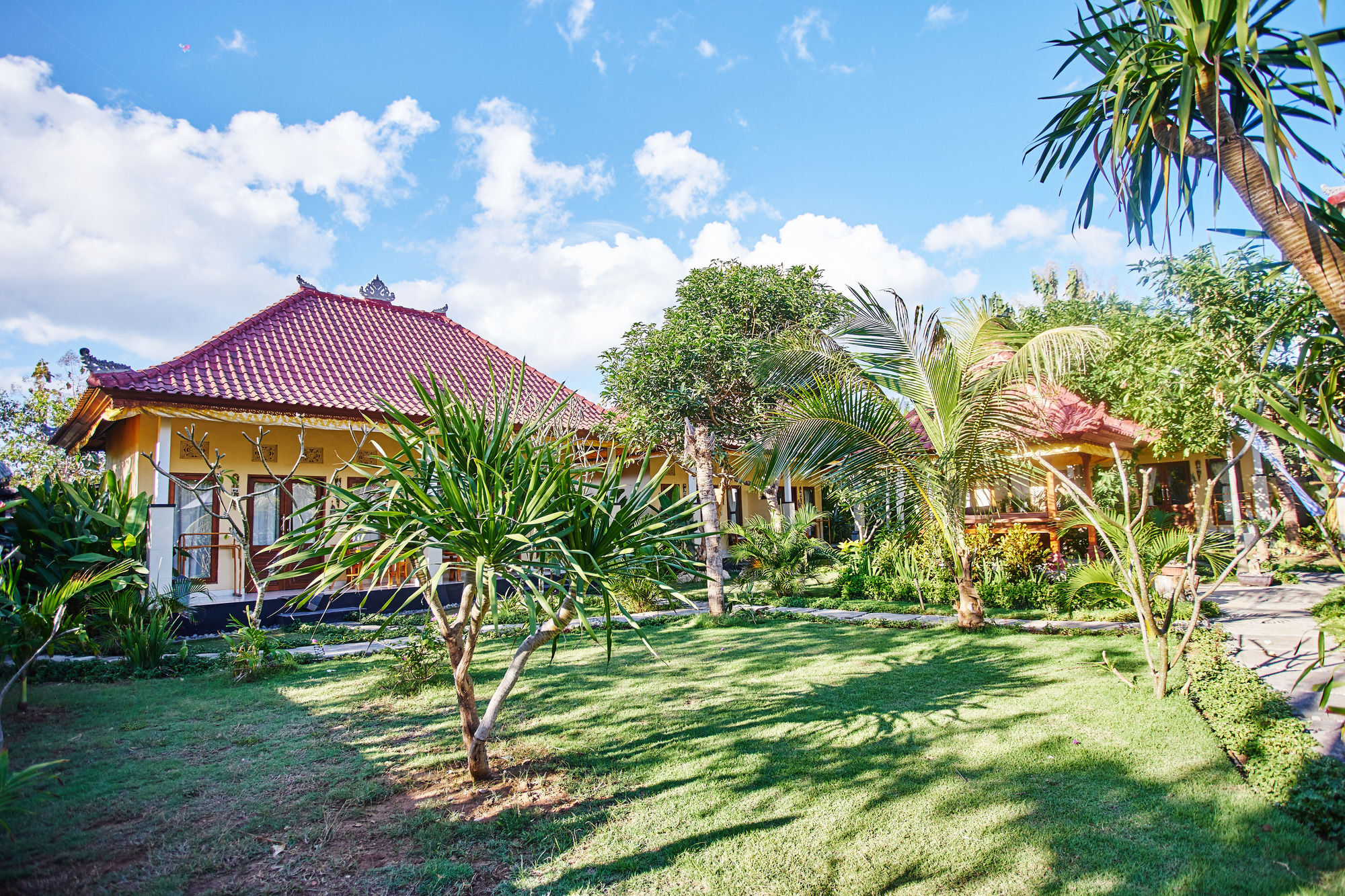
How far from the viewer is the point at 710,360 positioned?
10000 millimetres

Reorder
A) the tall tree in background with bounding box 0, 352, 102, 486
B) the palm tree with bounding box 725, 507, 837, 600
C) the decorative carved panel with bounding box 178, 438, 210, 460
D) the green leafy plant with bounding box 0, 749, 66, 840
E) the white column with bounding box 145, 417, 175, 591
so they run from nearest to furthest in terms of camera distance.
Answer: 1. the green leafy plant with bounding box 0, 749, 66, 840
2. the white column with bounding box 145, 417, 175, 591
3. the decorative carved panel with bounding box 178, 438, 210, 460
4. the palm tree with bounding box 725, 507, 837, 600
5. the tall tree in background with bounding box 0, 352, 102, 486

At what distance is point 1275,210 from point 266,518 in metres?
13.3

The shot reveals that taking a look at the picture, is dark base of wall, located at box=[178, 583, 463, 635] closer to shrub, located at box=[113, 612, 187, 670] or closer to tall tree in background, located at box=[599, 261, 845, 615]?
shrub, located at box=[113, 612, 187, 670]

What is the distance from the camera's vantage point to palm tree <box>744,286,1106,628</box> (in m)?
7.64

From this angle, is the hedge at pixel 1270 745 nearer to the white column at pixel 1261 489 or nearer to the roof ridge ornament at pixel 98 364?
the white column at pixel 1261 489

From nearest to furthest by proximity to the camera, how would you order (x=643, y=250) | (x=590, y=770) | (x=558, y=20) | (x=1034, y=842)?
(x=1034, y=842) < (x=590, y=770) < (x=558, y=20) < (x=643, y=250)

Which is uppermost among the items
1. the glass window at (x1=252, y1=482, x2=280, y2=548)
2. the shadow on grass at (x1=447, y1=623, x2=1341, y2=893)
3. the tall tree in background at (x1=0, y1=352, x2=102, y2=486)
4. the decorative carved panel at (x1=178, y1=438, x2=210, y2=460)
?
the tall tree in background at (x1=0, y1=352, x2=102, y2=486)

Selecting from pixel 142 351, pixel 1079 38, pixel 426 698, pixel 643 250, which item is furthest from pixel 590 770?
pixel 142 351

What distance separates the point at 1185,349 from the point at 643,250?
14401mm

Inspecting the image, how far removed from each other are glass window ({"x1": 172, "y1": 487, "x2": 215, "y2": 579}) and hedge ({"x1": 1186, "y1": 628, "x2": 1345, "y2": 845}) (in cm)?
1188

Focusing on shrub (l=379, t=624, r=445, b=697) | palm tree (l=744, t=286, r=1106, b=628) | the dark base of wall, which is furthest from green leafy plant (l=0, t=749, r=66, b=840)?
palm tree (l=744, t=286, r=1106, b=628)

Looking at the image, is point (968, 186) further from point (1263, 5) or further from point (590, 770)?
point (590, 770)

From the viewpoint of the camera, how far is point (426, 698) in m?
5.61

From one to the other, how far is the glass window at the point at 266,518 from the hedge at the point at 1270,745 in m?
12.6
